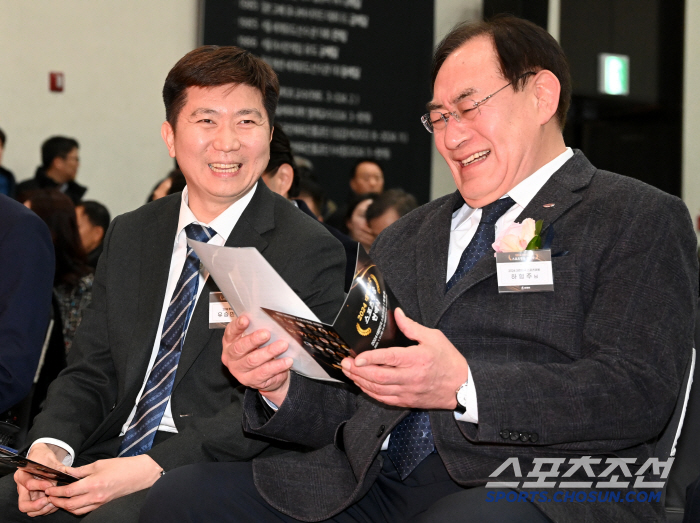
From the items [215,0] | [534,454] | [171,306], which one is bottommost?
[534,454]

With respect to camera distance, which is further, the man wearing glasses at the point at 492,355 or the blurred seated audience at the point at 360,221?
the blurred seated audience at the point at 360,221

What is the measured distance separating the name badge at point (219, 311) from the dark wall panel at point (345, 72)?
5.13 m

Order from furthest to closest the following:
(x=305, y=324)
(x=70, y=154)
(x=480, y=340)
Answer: (x=70, y=154) < (x=480, y=340) < (x=305, y=324)

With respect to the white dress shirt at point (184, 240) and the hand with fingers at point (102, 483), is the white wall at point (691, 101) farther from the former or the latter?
the hand with fingers at point (102, 483)

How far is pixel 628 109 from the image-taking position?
8.32 m

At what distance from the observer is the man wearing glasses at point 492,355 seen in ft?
4.93

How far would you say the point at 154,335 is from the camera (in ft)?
7.02

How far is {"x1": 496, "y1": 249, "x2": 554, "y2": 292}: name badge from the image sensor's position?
1642 mm

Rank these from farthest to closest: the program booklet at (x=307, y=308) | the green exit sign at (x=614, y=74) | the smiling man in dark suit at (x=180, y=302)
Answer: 1. the green exit sign at (x=614, y=74)
2. the smiling man in dark suit at (x=180, y=302)
3. the program booklet at (x=307, y=308)

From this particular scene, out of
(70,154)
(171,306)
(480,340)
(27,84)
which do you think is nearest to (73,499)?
(171,306)

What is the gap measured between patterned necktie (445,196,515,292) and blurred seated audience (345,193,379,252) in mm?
2809

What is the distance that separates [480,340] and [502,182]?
0.41 m

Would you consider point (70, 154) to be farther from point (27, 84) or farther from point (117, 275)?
point (117, 275)

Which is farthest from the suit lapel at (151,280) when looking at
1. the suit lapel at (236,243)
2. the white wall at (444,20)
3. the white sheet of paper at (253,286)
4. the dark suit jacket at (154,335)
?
the white wall at (444,20)
